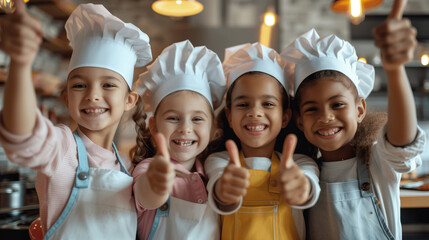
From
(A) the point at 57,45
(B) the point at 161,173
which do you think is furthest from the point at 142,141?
(A) the point at 57,45

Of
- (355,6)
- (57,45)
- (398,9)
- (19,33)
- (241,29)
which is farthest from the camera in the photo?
(241,29)

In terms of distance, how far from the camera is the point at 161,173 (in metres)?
0.88

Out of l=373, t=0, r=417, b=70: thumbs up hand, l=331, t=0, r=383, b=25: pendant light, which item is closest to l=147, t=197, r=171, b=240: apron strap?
l=373, t=0, r=417, b=70: thumbs up hand

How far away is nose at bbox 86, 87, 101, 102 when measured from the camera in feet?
3.58

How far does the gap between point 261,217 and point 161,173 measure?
16.6 inches

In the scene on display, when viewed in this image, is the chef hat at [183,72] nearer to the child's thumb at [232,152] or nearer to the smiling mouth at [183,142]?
the smiling mouth at [183,142]

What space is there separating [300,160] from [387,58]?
47 cm

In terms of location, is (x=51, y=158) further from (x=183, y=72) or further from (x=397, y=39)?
(x=397, y=39)

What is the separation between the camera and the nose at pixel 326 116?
1.13 m

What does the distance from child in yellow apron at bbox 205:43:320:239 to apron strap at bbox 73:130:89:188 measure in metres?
0.36

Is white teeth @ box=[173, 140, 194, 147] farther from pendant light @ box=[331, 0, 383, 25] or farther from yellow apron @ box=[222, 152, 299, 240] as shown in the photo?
pendant light @ box=[331, 0, 383, 25]

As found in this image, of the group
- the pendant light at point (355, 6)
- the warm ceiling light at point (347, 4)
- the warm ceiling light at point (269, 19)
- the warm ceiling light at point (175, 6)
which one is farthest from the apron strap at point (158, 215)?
the warm ceiling light at point (269, 19)

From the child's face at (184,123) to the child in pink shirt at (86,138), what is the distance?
0.13 metres

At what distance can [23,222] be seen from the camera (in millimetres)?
1486
